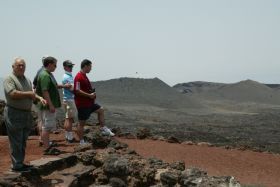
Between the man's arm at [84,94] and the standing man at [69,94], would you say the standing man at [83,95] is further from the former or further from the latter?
the standing man at [69,94]

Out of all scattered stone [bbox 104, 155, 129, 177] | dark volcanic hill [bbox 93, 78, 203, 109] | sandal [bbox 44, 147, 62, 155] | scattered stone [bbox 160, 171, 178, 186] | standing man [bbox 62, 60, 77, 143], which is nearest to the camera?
scattered stone [bbox 160, 171, 178, 186]

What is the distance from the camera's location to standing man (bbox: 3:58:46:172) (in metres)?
7.95

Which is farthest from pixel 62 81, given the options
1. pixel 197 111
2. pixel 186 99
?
pixel 186 99

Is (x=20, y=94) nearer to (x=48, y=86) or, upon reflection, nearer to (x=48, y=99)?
(x=48, y=99)

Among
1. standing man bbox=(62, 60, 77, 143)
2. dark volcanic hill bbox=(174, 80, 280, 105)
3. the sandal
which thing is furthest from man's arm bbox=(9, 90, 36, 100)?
Answer: dark volcanic hill bbox=(174, 80, 280, 105)

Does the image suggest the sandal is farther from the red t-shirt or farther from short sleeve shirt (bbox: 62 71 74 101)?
short sleeve shirt (bbox: 62 71 74 101)

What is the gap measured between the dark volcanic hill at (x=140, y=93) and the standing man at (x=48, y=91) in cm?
3979

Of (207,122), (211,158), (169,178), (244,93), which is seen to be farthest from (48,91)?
(244,93)

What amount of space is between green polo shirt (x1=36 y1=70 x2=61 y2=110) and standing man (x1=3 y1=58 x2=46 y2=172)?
122cm

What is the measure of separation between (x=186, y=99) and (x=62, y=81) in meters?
46.7

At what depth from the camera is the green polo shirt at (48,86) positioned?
376 inches

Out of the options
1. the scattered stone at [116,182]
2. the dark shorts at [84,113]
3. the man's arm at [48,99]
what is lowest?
the scattered stone at [116,182]

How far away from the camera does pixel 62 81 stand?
1111 cm

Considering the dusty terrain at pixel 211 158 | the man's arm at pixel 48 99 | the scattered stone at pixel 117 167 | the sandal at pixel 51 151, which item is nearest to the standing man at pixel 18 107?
the dusty terrain at pixel 211 158
